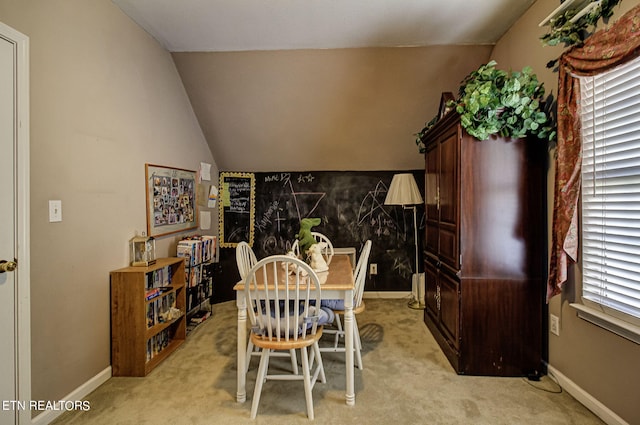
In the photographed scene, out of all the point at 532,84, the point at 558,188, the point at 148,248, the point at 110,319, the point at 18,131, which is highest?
the point at 532,84

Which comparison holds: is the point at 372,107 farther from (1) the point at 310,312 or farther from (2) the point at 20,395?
(2) the point at 20,395

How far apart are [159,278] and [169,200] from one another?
0.79m

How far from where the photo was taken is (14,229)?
5.29ft

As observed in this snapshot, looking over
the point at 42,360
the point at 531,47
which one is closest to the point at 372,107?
the point at 531,47

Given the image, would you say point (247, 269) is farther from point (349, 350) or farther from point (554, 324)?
point (554, 324)

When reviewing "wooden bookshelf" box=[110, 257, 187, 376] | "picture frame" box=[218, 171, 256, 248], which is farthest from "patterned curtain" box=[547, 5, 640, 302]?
"picture frame" box=[218, 171, 256, 248]

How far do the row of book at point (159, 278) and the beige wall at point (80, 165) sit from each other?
21 cm

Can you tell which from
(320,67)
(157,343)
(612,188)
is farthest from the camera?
(320,67)

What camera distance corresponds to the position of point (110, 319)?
7.44 ft

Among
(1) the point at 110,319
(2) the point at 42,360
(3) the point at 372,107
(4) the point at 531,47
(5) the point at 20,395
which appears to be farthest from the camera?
(3) the point at 372,107

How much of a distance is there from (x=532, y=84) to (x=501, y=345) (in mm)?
1744

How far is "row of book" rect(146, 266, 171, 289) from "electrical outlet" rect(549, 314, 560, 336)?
284cm

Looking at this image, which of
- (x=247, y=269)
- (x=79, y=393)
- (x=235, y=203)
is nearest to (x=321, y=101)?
(x=235, y=203)

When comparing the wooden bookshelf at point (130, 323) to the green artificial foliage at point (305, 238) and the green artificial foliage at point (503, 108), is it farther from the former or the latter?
the green artificial foliage at point (503, 108)
